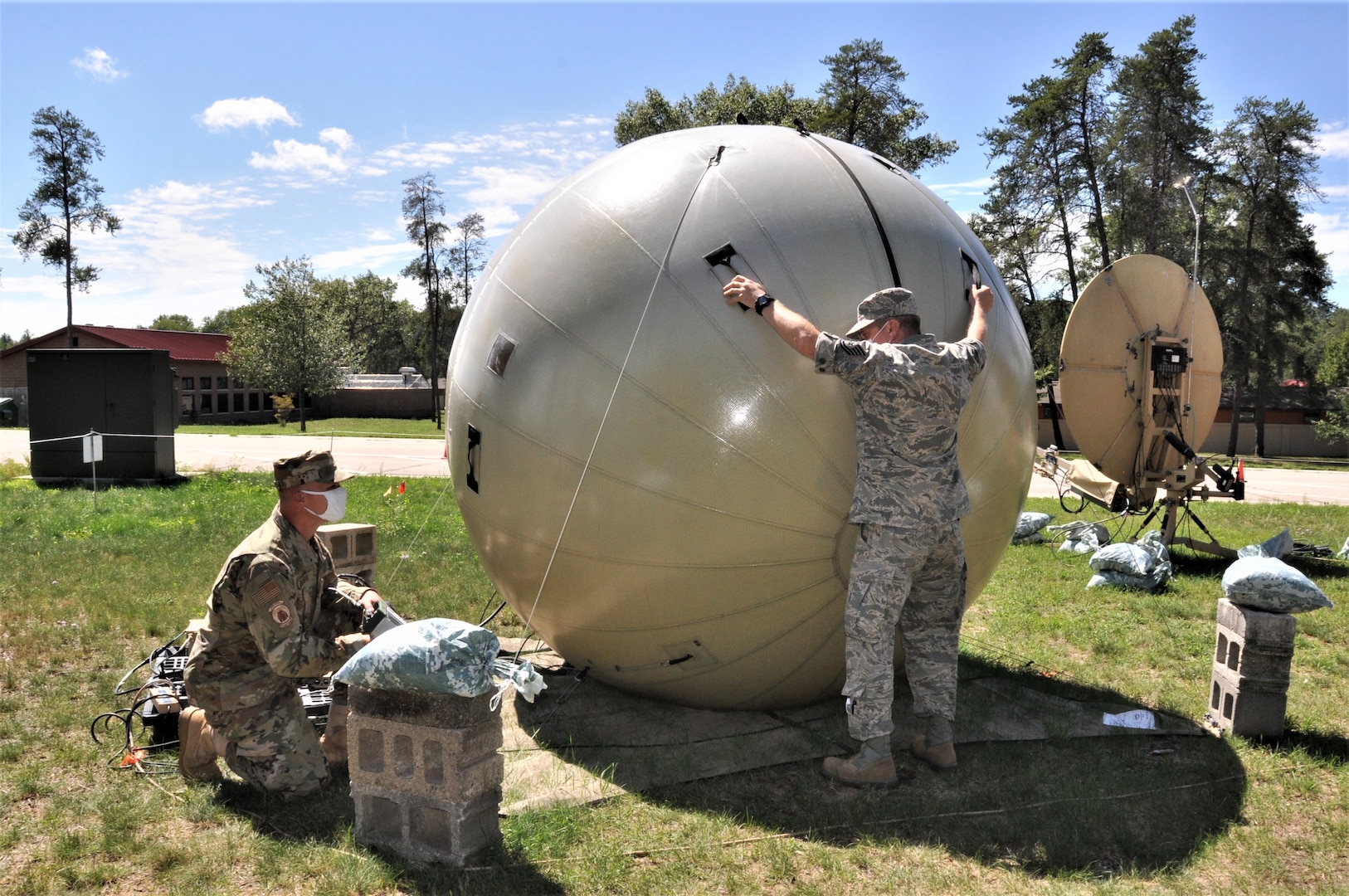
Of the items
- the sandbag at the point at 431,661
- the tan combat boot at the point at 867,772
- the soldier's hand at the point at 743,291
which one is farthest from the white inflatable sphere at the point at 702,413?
the sandbag at the point at 431,661

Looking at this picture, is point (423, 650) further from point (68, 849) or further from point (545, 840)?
point (68, 849)

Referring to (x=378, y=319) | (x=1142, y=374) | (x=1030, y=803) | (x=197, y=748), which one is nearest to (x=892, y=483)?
(x=1030, y=803)

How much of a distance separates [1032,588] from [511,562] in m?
6.28

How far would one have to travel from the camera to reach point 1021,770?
498 cm

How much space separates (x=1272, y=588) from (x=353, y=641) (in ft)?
17.0

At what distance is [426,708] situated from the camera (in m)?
3.92

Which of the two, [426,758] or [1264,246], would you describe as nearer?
[426,758]

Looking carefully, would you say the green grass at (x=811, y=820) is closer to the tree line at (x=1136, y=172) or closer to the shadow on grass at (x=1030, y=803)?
the shadow on grass at (x=1030, y=803)

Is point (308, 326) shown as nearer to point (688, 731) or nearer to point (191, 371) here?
point (191, 371)

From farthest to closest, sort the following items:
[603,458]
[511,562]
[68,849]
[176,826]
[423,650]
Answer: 1. [511,562]
2. [603,458]
3. [176,826]
4. [68,849]
5. [423,650]

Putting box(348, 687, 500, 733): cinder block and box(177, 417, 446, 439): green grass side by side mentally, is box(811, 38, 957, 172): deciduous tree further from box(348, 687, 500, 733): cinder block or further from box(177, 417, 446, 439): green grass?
box(348, 687, 500, 733): cinder block

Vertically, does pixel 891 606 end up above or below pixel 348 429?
above

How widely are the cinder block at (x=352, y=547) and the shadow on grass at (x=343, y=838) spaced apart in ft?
8.41

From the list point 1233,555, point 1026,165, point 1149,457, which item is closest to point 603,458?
point 1149,457
